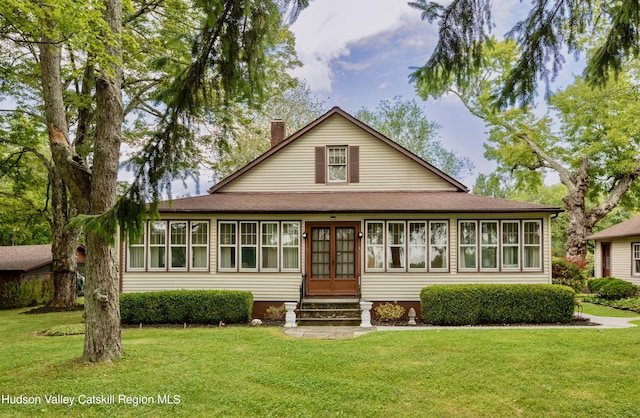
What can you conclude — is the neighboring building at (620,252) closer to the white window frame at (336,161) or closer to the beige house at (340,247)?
the beige house at (340,247)

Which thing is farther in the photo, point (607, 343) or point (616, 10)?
point (607, 343)

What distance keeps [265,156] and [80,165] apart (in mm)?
7709

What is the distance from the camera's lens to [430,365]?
6691mm

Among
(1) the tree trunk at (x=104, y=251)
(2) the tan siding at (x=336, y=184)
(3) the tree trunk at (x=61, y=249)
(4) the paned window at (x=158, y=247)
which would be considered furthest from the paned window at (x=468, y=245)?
(3) the tree trunk at (x=61, y=249)

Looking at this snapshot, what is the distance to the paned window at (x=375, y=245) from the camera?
1265 centimetres

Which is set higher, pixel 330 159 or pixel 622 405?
pixel 330 159

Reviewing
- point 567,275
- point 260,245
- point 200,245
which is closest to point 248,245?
point 260,245

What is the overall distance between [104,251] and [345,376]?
4473 mm

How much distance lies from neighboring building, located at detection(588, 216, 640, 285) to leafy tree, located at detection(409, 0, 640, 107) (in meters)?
16.1

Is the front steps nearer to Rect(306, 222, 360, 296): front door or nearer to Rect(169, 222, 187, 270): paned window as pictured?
Rect(306, 222, 360, 296): front door

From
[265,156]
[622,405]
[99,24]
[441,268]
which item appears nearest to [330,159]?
[265,156]

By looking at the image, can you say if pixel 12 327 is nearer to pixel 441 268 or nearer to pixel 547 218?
pixel 441 268

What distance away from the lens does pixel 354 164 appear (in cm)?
1435

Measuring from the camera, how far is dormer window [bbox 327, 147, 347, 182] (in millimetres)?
14445
